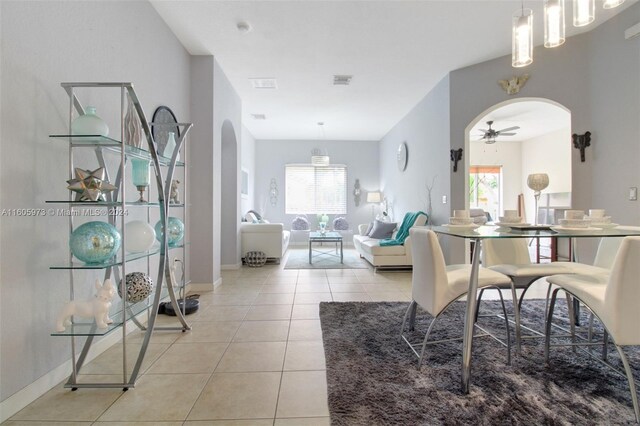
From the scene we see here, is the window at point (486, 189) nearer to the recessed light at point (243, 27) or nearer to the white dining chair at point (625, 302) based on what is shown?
the recessed light at point (243, 27)

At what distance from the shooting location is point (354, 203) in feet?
28.2

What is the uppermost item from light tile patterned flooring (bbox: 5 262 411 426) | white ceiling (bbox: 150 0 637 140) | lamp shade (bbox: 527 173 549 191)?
white ceiling (bbox: 150 0 637 140)

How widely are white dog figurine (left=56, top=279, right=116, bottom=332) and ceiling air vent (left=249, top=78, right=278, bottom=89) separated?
3654 millimetres

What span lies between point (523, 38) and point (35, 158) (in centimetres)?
300

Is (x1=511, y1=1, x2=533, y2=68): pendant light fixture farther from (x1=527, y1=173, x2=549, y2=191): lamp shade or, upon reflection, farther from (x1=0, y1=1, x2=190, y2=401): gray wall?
(x1=0, y1=1, x2=190, y2=401): gray wall

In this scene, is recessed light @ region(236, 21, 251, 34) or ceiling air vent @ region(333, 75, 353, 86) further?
ceiling air vent @ region(333, 75, 353, 86)

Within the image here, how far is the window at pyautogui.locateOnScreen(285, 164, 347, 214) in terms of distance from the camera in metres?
8.52

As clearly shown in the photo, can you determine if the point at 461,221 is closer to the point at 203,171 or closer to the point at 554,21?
the point at 554,21

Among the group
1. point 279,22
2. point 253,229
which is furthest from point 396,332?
point 253,229

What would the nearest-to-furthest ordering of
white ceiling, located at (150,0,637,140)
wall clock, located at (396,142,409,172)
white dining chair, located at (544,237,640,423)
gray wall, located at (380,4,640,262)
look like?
white dining chair, located at (544,237,640,423) < white ceiling, located at (150,0,637,140) < gray wall, located at (380,4,640,262) < wall clock, located at (396,142,409,172)

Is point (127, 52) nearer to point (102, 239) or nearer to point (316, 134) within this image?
point (102, 239)

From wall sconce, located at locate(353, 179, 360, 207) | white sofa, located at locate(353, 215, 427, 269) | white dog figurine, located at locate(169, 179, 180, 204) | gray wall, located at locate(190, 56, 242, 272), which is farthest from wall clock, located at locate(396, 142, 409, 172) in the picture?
white dog figurine, located at locate(169, 179, 180, 204)

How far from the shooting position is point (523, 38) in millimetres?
2029

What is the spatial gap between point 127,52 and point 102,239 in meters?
1.71
